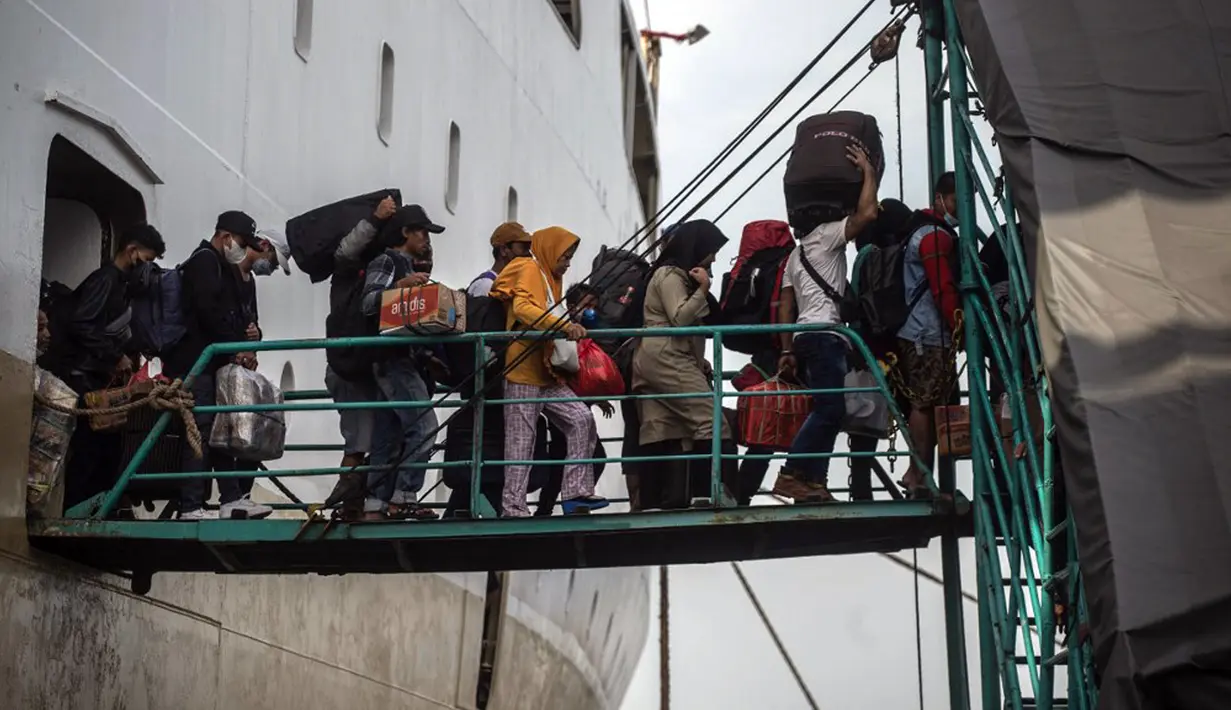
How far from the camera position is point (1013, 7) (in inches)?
295

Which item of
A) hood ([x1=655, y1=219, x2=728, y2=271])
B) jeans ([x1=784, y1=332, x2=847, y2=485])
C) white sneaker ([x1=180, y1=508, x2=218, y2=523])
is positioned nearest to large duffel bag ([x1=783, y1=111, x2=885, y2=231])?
hood ([x1=655, y1=219, x2=728, y2=271])

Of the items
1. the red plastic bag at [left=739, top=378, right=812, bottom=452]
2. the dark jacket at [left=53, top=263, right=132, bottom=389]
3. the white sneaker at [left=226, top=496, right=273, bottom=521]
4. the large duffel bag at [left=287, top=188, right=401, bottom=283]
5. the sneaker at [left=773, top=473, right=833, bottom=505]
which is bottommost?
the white sneaker at [left=226, top=496, right=273, bottom=521]

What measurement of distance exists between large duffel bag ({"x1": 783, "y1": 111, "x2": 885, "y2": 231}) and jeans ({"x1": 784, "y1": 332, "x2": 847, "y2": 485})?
2.35 ft

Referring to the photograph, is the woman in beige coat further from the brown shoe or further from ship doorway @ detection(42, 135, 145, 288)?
ship doorway @ detection(42, 135, 145, 288)

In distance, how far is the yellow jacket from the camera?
8.23 m

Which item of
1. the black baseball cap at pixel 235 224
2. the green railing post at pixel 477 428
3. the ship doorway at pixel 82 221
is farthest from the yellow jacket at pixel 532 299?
the ship doorway at pixel 82 221

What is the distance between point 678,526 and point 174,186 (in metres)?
3.56

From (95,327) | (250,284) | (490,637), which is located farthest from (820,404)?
(490,637)

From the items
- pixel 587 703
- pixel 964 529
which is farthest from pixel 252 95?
pixel 587 703

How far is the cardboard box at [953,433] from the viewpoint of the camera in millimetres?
8008

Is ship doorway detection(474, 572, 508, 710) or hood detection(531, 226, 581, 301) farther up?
hood detection(531, 226, 581, 301)

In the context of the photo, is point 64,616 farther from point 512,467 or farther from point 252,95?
point 252,95

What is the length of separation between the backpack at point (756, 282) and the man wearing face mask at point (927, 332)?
72 cm

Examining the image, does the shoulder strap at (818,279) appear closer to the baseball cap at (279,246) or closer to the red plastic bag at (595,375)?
the red plastic bag at (595,375)
